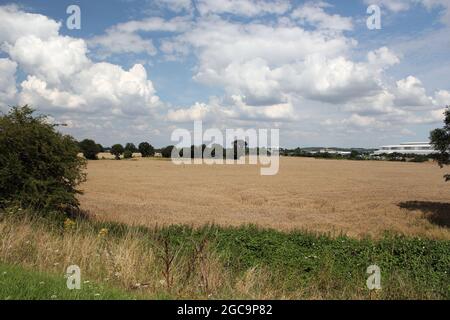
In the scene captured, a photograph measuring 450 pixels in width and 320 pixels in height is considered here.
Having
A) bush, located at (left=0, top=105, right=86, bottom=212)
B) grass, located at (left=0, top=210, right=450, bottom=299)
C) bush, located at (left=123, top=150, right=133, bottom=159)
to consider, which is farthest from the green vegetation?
grass, located at (left=0, top=210, right=450, bottom=299)

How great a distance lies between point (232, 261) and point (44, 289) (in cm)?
700

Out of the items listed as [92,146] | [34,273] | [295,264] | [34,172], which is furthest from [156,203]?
[92,146]

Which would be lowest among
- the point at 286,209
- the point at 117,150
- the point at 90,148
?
the point at 286,209

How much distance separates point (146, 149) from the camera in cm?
13450

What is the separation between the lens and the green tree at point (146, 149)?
134500 mm

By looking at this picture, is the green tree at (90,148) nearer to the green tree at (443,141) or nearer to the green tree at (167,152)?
the green tree at (167,152)

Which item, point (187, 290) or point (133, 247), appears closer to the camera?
point (187, 290)

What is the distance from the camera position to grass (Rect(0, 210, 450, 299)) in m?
6.81

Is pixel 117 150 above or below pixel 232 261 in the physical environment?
above

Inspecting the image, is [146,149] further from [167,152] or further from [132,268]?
[132,268]

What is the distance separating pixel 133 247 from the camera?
8750mm

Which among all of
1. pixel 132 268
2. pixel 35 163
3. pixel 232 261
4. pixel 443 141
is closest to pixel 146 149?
pixel 443 141
